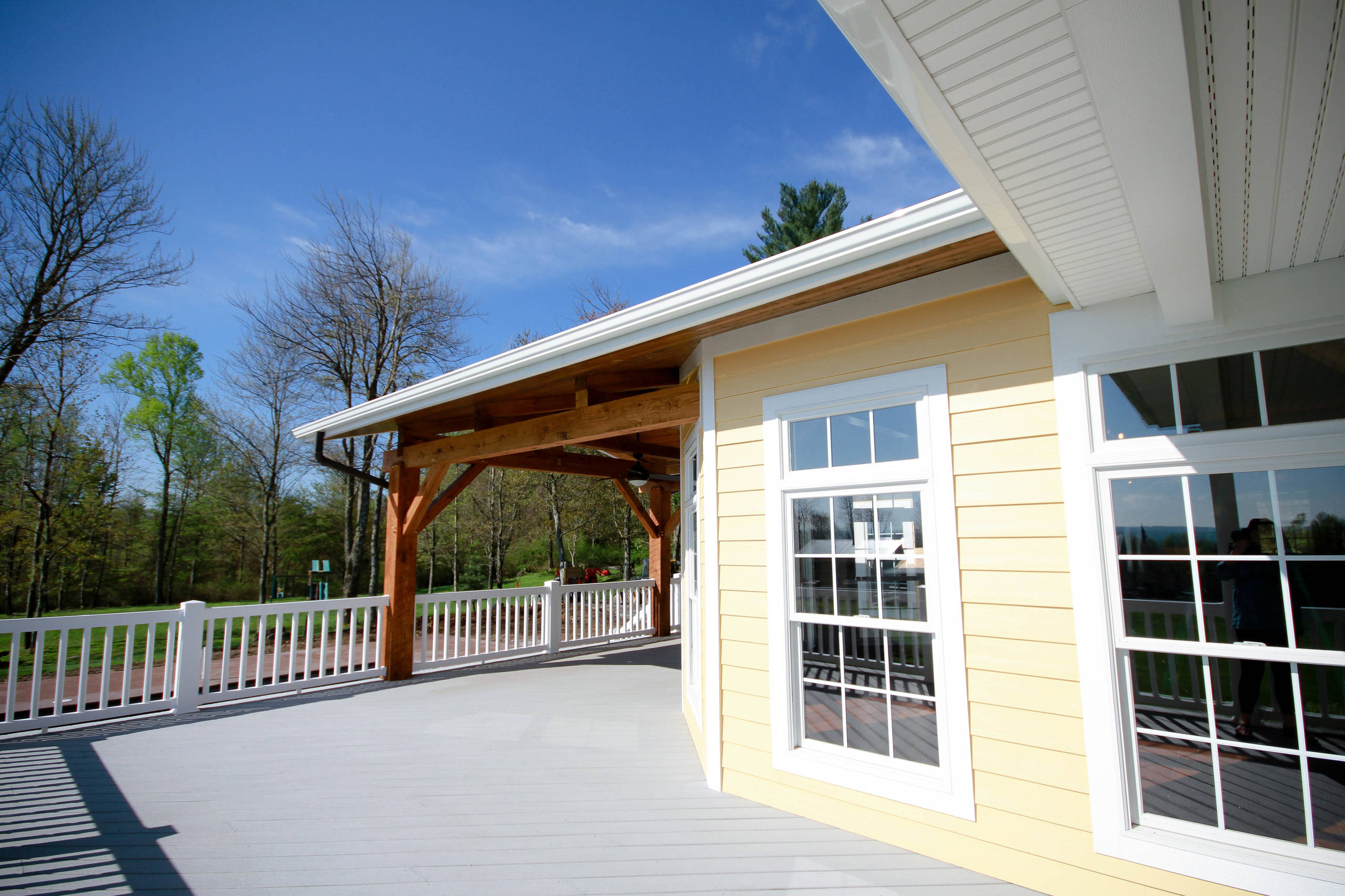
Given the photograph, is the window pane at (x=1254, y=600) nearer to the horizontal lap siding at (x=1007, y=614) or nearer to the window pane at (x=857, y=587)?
the horizontal lap siding at (x=1007, y=614)

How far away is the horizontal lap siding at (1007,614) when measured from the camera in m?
2.42

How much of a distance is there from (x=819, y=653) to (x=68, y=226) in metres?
12.4

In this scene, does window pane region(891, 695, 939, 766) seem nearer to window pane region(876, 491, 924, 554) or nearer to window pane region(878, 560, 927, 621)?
window pane region(878, 560, 927, 621)

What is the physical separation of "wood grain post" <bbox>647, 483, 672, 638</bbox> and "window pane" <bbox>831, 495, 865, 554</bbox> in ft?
19.5

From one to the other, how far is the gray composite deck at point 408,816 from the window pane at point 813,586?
991mm

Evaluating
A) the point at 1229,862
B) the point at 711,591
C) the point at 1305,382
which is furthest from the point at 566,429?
the point at 1229,862

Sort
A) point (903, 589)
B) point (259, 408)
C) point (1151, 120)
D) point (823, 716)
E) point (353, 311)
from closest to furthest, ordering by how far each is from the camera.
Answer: point (1151, 120) < point (903, 589) < point (823, 716) < point (353, 311) < point (259, 408)

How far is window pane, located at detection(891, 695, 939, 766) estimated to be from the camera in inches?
115

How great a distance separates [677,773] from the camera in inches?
150

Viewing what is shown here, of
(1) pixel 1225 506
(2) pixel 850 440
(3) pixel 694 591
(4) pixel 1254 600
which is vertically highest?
(2) pixel 850 440

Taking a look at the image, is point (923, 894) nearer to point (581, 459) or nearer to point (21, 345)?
point (581, 459)

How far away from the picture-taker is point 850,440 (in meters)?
3.14

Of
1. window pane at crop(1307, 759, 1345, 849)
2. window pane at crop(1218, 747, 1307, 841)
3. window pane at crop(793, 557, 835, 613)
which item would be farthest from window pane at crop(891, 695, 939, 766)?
window pane at crop(1307, 759, 1345, 849)

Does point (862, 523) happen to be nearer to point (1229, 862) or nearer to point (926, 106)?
point (1229, 862)
